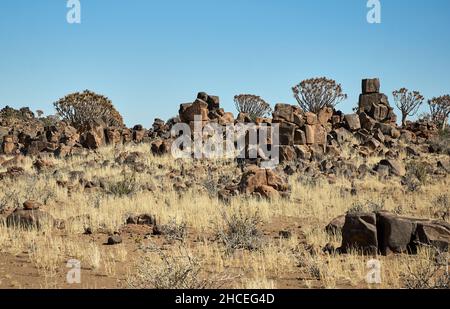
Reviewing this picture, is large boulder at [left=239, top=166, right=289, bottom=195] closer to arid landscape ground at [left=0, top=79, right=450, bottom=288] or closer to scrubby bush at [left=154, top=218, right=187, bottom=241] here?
arid landscape ground at [left=0, top=79, right=450, bottom=288]

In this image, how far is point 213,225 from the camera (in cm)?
1016

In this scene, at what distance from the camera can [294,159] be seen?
2203 centimetres

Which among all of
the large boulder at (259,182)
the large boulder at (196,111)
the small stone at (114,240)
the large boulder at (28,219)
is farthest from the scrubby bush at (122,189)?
the large boulder at (196,111)

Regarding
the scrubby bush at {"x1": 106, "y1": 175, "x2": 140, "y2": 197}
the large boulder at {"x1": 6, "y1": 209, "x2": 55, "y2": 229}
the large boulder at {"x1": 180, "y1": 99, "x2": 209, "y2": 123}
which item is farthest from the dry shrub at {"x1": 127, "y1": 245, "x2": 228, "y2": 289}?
the large boulder at {"x1": 180, "y1": 99, "x2": 209, "y2": 123}

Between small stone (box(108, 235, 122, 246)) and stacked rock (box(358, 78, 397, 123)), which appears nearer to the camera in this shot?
small stone (box(108, 235, 122, 246))

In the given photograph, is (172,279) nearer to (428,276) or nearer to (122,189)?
(428,276)

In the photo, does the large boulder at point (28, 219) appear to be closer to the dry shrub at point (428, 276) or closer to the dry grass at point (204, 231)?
the dry grass at point (204, 231)

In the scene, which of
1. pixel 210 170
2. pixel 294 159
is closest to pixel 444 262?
pixel 210 170

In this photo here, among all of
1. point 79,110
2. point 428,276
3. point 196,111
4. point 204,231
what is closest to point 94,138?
point 196,111

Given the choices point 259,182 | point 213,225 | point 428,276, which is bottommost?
point 428,276

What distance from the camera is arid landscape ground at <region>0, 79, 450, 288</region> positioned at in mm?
6328
